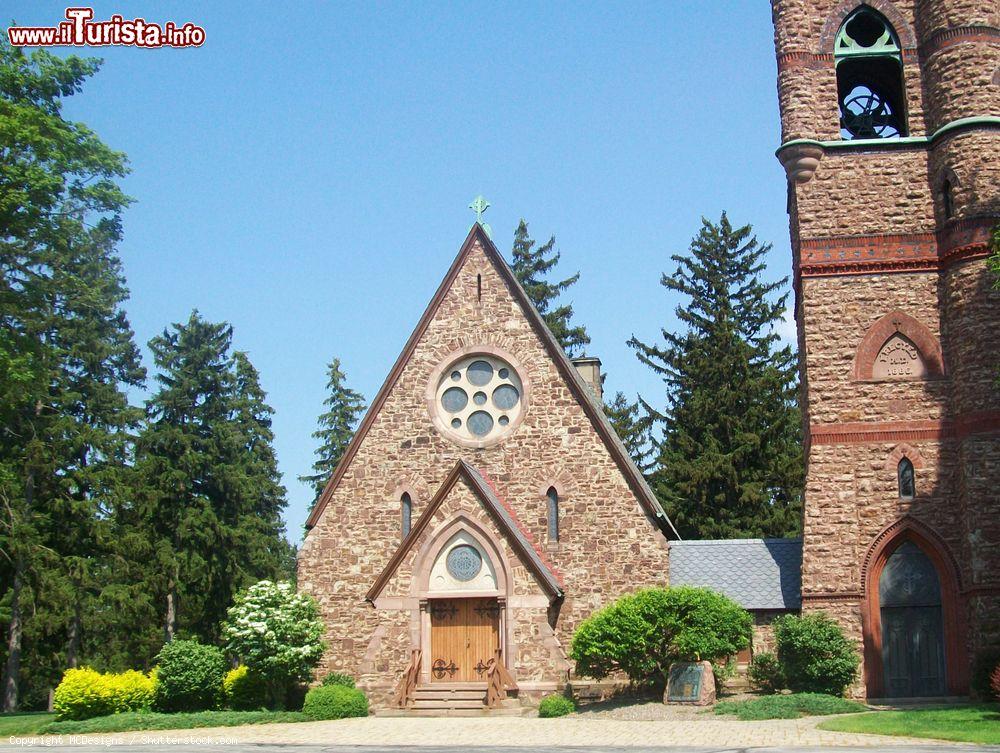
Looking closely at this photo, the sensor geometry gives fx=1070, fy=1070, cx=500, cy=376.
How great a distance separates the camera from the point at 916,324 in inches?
918

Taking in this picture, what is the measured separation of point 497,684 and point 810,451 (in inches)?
328

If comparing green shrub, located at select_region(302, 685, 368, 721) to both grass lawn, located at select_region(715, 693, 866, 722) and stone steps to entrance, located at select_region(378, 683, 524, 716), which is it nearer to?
stone steps to entrance, located at select_region(378, 683, 524, 716)

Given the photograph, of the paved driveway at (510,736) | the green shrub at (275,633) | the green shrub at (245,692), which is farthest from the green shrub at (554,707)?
the green shrub at (245,692)

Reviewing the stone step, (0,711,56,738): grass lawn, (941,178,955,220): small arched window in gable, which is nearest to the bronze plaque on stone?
the stone step

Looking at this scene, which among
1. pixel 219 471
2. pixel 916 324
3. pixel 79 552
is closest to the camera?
pixel 916 324

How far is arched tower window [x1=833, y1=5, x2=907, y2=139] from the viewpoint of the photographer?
2508cm

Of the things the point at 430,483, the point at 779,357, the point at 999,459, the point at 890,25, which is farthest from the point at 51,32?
the point at 779,357

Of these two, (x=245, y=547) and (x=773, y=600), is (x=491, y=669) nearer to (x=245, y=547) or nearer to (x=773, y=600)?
(x=773, y=600)

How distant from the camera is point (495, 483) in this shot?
25328 mm

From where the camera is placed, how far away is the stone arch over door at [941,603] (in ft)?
72.1

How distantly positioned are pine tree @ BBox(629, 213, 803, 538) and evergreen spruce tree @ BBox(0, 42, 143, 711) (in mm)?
20992

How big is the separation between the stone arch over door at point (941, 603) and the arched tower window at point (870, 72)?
365 inches

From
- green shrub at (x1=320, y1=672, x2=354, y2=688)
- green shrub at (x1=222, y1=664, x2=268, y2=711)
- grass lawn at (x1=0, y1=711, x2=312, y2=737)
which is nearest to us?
grass lawn at (x1=0, y1=711, x2=312, y2=737)

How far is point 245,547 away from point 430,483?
59.7ft
